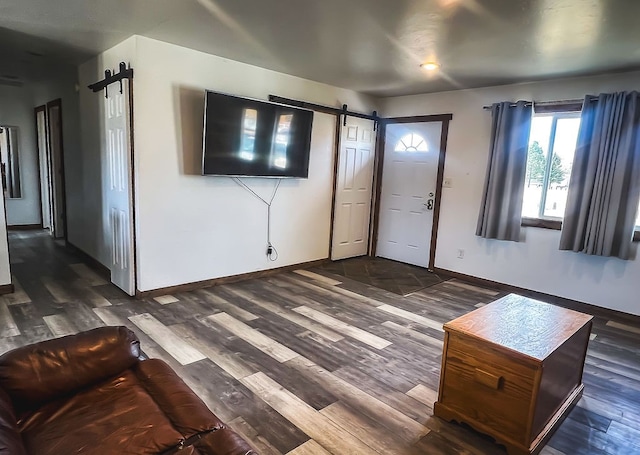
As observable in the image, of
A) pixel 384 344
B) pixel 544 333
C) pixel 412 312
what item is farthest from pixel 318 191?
pixel 544 333

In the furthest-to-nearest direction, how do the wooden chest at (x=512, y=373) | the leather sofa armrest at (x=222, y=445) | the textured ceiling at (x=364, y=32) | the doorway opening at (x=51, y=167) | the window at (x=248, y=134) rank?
the doorway opening at (x=51, y=167), the window at (x=248, y=134), the textured ceiling at (x=364, y=32), the wooden chest at (x=512, y=373), the leather sofa armrest at (x=222, y=445)

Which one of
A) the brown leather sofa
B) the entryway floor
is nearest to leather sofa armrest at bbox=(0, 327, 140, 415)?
the brown leather sofa

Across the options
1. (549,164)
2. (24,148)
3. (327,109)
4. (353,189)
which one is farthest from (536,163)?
(24,148)

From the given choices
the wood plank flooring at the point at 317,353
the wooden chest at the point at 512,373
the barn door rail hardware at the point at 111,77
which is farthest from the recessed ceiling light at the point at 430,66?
the barn door rail hardware at the point at 111,77

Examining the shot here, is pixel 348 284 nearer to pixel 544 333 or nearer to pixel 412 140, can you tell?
pixel 412 140

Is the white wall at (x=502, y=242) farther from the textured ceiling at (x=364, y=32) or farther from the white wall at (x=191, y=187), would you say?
the white wall at (x=191, y=187)

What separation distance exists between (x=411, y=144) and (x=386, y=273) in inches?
71.5

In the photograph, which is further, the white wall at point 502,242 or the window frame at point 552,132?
the window frame at point 552,132

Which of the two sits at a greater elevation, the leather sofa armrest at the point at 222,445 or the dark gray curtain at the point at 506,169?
the dark gray curtain at the point at 506,169

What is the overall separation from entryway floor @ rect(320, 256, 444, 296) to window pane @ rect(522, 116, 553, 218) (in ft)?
4.42

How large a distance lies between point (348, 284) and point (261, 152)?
5.89 ft

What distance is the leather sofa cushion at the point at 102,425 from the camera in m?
1.19

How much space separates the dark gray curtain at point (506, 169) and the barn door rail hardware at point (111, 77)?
3.79 meters

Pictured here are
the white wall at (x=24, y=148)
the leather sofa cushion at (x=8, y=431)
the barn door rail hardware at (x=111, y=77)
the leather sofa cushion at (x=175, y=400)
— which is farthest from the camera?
the white wall at (x=24, y=148)
